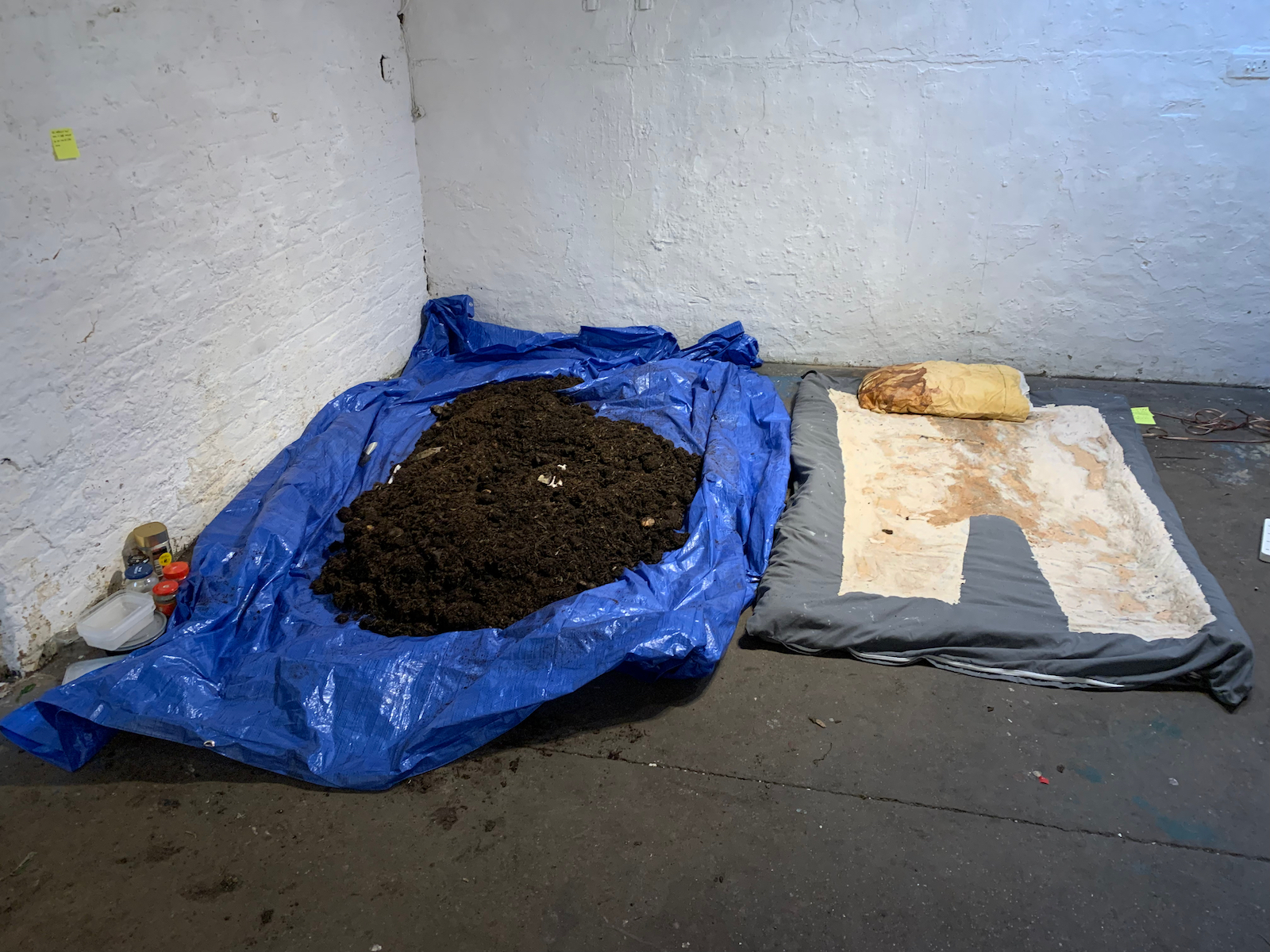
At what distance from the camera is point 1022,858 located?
6.64 ft

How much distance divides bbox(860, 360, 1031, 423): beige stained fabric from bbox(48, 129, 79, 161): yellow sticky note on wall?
3263mm

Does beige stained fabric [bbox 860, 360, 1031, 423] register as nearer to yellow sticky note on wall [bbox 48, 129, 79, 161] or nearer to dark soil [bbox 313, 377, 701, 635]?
dark soil [bbox 313, 377, 701, 635]

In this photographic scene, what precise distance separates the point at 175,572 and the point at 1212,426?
4429mm

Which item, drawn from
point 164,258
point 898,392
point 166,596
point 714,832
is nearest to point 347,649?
point 166,596

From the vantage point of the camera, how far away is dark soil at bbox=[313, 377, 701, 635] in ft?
8.71

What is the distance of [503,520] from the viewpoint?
2.93 metres

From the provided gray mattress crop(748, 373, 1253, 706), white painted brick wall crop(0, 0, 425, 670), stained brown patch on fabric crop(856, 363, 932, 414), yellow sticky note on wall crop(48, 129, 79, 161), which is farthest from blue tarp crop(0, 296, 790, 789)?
yellow sticky note on wall crop(48, 129, 79, 161)

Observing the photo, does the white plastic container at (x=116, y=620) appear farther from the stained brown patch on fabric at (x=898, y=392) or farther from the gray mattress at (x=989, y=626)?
A: the stained brown patch on fabric at (x=898, y=392)

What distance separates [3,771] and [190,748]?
19.0 inches

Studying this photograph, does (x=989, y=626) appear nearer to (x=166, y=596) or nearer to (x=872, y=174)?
(x=872, y=174)

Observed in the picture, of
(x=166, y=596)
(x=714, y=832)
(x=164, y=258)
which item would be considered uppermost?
(x=164, y=258)

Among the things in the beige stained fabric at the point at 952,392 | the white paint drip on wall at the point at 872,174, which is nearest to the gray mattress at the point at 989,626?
the beige stained fabric at the point at 952,392

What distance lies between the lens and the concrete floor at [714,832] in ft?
6.17

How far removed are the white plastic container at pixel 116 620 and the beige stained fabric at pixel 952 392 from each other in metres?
3.13
